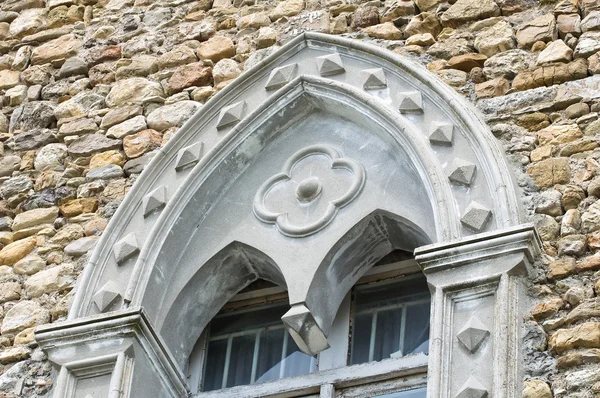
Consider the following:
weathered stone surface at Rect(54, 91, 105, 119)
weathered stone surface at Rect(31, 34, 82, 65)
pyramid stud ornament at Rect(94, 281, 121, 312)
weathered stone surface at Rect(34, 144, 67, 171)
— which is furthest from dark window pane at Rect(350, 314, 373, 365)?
weathered stone surface at Rect(31, 34, 82, 65)

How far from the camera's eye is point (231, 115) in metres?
7.02

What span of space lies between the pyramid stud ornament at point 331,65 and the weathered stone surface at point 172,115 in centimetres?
58

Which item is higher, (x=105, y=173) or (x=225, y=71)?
(x=225, y=71)

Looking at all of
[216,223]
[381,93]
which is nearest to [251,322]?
[216,223]

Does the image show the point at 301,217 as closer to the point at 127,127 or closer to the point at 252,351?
the point at 252,351

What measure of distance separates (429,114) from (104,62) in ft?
6.01

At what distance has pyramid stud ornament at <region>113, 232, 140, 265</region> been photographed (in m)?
6.66

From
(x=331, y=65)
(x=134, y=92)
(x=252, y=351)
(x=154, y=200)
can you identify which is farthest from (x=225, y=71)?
(x=252, y=351)

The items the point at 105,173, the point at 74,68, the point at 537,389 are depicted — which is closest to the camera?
the point at 537,389

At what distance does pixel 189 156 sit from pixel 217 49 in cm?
67

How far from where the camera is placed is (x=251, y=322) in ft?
22.3

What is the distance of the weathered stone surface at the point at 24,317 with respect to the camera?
6.60m

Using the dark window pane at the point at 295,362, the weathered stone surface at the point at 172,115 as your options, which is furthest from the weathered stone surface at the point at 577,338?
the weathered stone surface at the point at 172,115

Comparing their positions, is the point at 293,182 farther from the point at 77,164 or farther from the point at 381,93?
the point at 77,164
